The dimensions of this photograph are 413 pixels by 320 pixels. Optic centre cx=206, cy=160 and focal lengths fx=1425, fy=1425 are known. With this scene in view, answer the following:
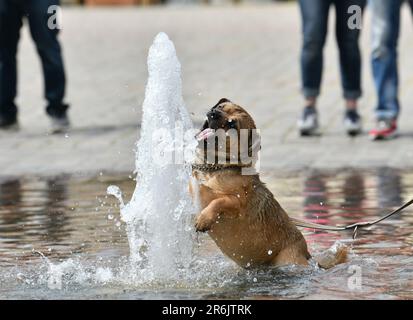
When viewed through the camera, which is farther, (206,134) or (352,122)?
(352,122)

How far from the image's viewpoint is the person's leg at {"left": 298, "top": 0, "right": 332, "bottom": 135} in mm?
Result: 11016

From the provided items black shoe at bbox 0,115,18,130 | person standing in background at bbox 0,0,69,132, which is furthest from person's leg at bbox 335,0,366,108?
black shoe at bbox 0,115,18,130

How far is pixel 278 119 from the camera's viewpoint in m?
12.5

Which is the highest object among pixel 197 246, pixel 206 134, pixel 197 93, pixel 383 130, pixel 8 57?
pixel 206 134

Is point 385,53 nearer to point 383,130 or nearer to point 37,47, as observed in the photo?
point 383,130

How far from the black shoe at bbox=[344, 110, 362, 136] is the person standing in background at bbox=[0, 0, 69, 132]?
2.42 m

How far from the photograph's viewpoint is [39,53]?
12.1 meters

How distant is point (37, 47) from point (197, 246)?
5232 millimetres

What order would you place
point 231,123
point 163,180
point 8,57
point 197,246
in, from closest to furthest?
point 231,123
point 163,180
point 197,246
point 8,57

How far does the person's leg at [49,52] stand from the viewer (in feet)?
38.7

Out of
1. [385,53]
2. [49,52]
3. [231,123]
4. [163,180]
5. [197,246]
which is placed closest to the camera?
[231,123]

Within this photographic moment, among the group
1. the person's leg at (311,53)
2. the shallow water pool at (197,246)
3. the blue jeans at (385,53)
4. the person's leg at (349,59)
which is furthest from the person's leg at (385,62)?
the shallow water pool at (197,246)

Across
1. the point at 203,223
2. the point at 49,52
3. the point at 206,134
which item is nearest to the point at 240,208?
the point at 203,223

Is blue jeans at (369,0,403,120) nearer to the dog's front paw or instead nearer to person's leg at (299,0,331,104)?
person's leg at (299,0,331,104)
